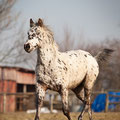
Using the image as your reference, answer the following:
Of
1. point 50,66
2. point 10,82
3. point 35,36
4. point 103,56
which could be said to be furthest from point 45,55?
point 10,82

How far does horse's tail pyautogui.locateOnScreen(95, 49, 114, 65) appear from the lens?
873 centimetres

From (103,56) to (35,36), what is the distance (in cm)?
284

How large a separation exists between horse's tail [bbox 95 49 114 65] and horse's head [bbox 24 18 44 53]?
97.6 inches

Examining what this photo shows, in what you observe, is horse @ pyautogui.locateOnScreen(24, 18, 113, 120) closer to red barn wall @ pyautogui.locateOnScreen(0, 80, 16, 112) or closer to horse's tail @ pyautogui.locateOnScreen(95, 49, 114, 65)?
horse's tail @ pyautogui.locateOnScreen(95, 49, 114, 65)

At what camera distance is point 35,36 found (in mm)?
6547

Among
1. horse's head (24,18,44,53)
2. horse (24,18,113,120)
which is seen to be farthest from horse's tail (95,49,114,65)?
horse's head (24,18,44,53)

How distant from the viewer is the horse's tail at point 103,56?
8725 mm

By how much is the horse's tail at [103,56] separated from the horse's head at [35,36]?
97.6 inches

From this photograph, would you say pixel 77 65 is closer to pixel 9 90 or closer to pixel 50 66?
pixel 50 66

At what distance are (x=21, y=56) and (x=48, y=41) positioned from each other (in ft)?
64.3

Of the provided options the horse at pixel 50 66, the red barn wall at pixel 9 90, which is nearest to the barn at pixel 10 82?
the red barn wall at pixel 9 90

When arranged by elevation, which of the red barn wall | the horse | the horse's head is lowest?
the red barn wall

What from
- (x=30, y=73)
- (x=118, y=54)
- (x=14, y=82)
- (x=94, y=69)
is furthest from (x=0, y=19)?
(x=118, y=54)

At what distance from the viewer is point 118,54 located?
47688 mm
